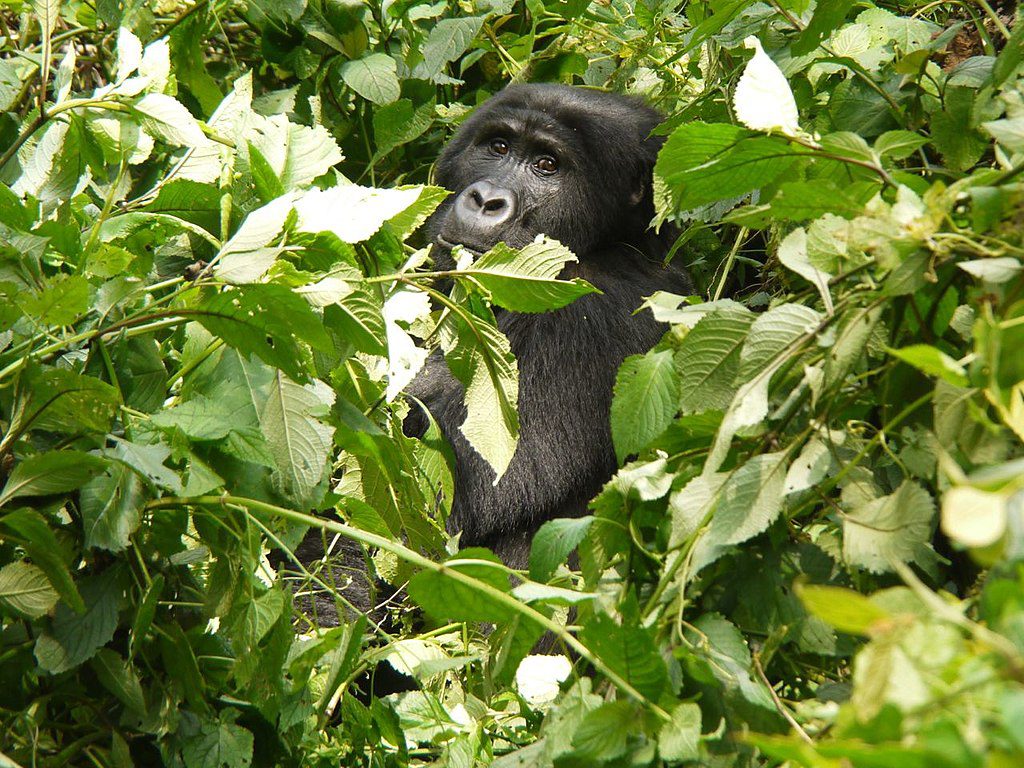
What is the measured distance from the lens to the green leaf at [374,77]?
3.57 metres

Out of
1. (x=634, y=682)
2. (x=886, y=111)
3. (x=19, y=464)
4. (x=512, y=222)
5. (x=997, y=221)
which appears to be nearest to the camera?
(x=997, y=221)

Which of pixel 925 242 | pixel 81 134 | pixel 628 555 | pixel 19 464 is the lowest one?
pixel 628 555

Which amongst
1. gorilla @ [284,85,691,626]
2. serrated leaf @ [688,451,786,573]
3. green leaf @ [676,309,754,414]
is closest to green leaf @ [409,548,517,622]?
serrated leaf @ [688,451,786,573]

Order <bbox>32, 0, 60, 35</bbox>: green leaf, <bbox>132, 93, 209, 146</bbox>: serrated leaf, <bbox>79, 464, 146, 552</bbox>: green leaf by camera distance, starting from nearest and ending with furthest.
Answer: <bbox>79, 464, 146, 552</bbox>: green leaf → <bbox>132, 93, 209, 146</bbox>: serrated leaf → <bbox>32, 0, 60, 35</bbox>: green leaf

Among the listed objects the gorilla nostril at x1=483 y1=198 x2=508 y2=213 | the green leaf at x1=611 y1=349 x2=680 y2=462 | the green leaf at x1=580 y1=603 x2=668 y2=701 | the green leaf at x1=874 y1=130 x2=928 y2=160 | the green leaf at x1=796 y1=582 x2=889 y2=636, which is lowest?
the gorilla nostril at x1=483 y1=198 x2=508 y2=213

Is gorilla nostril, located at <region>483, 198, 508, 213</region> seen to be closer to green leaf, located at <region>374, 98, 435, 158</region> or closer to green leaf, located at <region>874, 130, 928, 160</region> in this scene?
green leaf, located at <region>374, 98, 435, 158</region>

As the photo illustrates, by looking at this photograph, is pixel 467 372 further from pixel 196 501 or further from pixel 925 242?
pixel 925 242

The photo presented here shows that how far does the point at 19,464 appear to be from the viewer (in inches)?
60.7

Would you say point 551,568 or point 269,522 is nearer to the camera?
point 551,568

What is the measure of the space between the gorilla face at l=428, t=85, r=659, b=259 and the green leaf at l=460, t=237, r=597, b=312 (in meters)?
2.08

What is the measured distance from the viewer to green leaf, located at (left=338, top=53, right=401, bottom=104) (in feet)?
11.7

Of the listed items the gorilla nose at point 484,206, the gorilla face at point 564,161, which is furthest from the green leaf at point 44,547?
the gorilla face at point 564,161

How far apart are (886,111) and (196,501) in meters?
2.02

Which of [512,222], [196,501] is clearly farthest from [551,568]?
[512,222]
